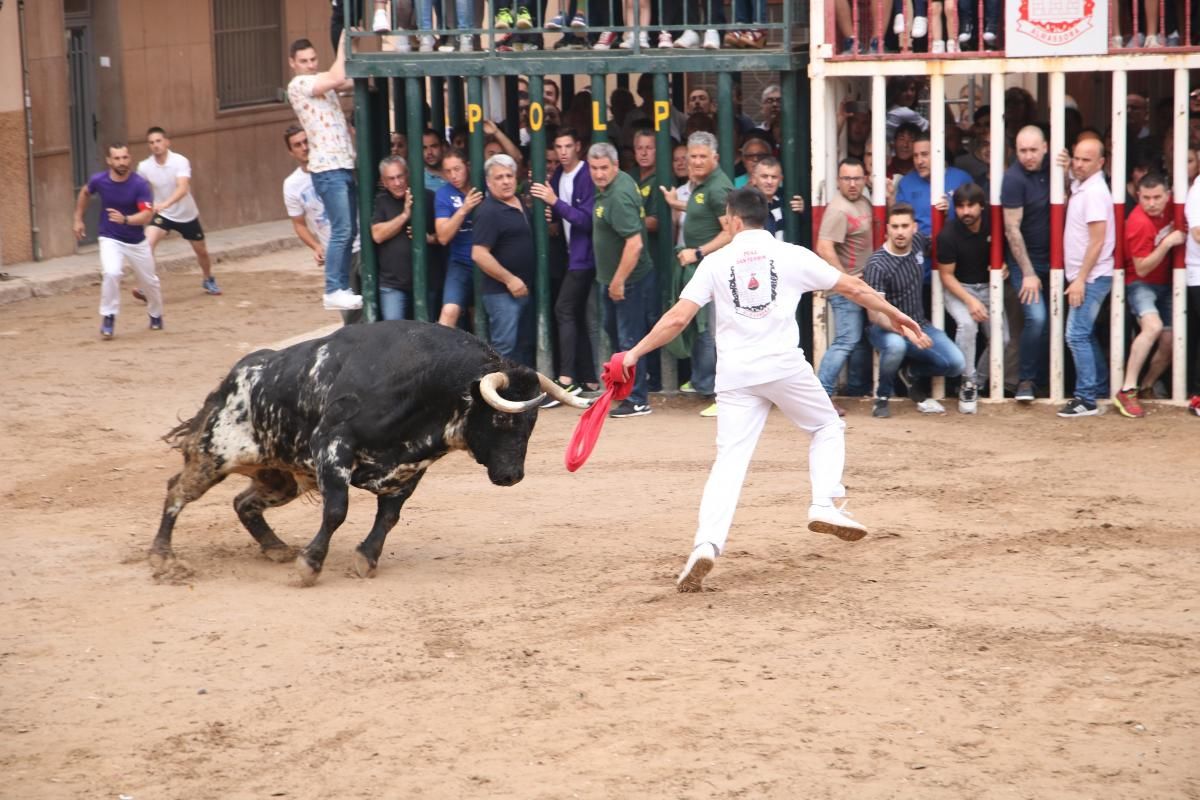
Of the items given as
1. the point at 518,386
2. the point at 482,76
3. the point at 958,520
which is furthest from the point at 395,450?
the point at 482,76

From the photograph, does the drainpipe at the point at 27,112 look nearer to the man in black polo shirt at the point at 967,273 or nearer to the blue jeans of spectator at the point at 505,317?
the blue jeans of spectator at the point at 505,317

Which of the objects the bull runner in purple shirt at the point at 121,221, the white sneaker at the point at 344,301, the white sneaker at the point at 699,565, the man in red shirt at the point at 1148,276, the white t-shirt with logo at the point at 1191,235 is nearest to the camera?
the white sneaker at the point at 699,565

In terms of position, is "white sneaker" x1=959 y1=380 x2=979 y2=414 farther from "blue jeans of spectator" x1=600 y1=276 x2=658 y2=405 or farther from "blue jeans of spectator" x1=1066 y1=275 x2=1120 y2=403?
"blue jeans of spectator" x1=600 y1=276 x2=658 y2=405

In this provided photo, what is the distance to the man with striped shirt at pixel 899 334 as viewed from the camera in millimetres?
12570

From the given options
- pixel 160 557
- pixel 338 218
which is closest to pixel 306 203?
pixel 338 218

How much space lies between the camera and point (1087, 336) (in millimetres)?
12609

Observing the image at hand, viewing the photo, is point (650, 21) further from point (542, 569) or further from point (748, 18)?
point (542, 569)

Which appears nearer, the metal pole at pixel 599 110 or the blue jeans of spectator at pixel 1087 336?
the blue jeans of spectator at pixel 1087 336

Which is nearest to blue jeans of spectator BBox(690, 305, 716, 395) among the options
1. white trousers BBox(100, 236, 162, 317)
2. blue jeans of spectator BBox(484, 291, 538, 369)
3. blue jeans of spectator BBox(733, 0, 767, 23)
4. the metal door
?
blue jeans of spectator BBox(484, 291, 538, 369)

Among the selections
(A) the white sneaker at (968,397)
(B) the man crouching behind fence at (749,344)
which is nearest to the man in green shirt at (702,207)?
(A) the white sneaker at (968,397)

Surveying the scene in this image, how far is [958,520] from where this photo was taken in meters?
10.1

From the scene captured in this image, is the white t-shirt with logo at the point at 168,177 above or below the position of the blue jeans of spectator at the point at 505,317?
above

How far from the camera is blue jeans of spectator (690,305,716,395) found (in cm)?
1337

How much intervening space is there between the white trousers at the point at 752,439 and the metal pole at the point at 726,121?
4714 millimetres
